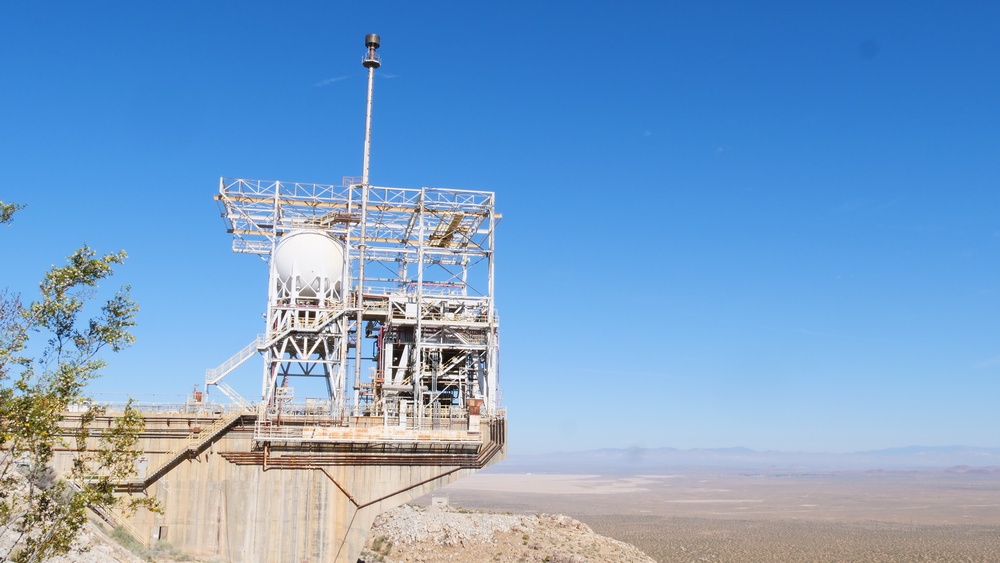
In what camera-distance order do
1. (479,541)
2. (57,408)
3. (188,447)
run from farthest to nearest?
(479,541)
(188,447)
(57,408)

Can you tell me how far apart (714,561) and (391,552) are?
1051 inches

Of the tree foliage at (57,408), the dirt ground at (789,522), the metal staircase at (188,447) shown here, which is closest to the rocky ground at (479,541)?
the dirt ground at (789,522)

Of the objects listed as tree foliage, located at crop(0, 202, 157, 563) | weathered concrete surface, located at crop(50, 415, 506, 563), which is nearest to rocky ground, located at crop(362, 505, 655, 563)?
weathered concrete surface, located at crop(50, 415, 506, 563)

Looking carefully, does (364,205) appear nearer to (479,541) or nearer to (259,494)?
(259,494)

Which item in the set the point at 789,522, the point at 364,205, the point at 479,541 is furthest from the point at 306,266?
the point at 789,522

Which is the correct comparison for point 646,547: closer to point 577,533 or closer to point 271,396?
point 577,533

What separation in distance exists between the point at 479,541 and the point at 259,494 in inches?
843

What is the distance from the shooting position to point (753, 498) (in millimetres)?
149250

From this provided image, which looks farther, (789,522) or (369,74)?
(789,522)

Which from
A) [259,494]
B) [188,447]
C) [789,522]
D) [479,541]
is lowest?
[789,522]

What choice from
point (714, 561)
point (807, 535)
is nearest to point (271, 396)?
point (714, 561)

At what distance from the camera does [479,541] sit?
50812 mm

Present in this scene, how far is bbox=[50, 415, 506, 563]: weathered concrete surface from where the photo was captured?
105 ft

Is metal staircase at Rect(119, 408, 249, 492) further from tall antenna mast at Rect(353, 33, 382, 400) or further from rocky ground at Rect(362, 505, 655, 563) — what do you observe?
rocky ground at Rect(362, 505, 655, 563)
